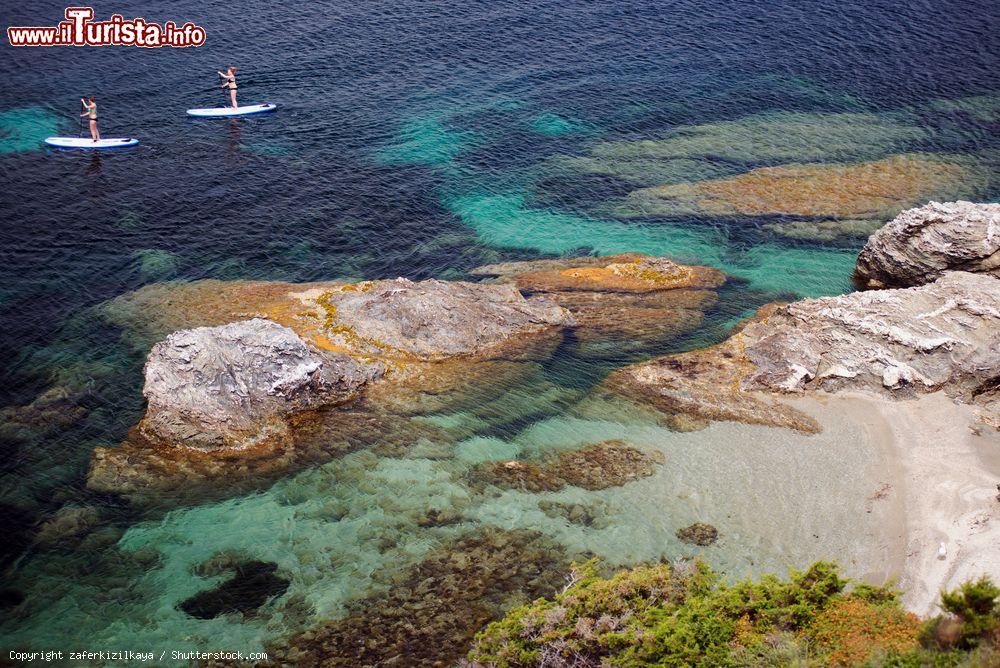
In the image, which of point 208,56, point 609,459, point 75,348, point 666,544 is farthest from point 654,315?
point 208,56

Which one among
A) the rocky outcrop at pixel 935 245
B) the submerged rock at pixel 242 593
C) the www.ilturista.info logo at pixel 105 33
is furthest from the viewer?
the www.ilturista.info logo at pixel 105 33

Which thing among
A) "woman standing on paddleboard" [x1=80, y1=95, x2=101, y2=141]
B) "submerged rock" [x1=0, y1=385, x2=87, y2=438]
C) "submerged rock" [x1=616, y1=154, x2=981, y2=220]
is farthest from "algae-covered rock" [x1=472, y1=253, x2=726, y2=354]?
"woman standing on paddleboard" [x1=80, y1=95, x2=101, y2=141]

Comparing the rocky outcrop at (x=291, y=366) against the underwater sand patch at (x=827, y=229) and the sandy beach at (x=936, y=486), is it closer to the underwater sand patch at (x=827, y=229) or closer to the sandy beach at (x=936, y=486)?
the sandy beach at (x=936, y=486)

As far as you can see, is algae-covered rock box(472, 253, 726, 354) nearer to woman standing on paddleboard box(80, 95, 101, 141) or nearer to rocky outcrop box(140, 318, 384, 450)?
rocky outcrop box(140, 318, 384, 450)

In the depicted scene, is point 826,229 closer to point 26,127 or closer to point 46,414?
point 46,414

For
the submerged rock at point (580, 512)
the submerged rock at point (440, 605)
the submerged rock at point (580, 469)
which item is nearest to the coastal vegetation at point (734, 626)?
the submerged rock at point (440, 605)

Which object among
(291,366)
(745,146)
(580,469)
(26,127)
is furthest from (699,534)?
(26,127)
